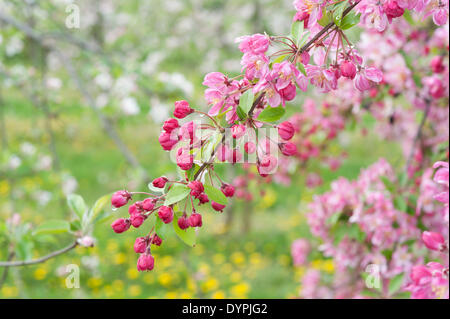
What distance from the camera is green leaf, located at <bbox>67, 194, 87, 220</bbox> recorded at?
1.24m

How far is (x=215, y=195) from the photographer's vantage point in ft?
2.50

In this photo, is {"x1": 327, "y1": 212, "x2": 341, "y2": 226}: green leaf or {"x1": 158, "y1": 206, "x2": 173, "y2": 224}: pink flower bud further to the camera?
{"x1": 327, "y1": 212, "x2": 341, "y2": 226}: green leaf

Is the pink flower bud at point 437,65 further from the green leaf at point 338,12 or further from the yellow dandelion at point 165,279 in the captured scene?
the yellow dandelion at point 165,279

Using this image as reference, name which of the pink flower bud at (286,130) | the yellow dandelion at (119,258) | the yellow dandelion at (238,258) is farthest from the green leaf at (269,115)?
the yellow dandelion at (119,258)

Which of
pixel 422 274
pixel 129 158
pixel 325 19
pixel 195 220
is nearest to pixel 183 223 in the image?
pixel 195 220

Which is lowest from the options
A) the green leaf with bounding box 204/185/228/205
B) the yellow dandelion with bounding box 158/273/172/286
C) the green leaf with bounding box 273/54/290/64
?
the yellow dandelion with bounding box 158/273/172/286

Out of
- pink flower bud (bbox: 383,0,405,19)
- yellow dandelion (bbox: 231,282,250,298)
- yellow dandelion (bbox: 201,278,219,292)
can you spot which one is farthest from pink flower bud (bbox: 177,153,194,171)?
yellow dandelion (bbox: 201,278,219,292)

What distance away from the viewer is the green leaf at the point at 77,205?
4.05ft

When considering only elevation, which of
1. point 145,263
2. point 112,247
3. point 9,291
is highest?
point 145,263

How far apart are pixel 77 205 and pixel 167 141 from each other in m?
0.62

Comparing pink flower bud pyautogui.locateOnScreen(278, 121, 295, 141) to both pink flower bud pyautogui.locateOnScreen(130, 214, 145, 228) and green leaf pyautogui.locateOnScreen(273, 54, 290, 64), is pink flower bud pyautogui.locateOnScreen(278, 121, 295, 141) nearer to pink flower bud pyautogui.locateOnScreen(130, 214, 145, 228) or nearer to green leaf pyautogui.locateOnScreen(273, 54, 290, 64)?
green leaf pyautogui.locateOnScreen(273, 54, 290, 64)

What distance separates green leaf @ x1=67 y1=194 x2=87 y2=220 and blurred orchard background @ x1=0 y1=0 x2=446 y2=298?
76 millimetres

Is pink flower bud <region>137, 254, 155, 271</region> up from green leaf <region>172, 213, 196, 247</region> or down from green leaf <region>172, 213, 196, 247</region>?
down

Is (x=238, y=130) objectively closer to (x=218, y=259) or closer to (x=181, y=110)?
(x=181, y=110)
